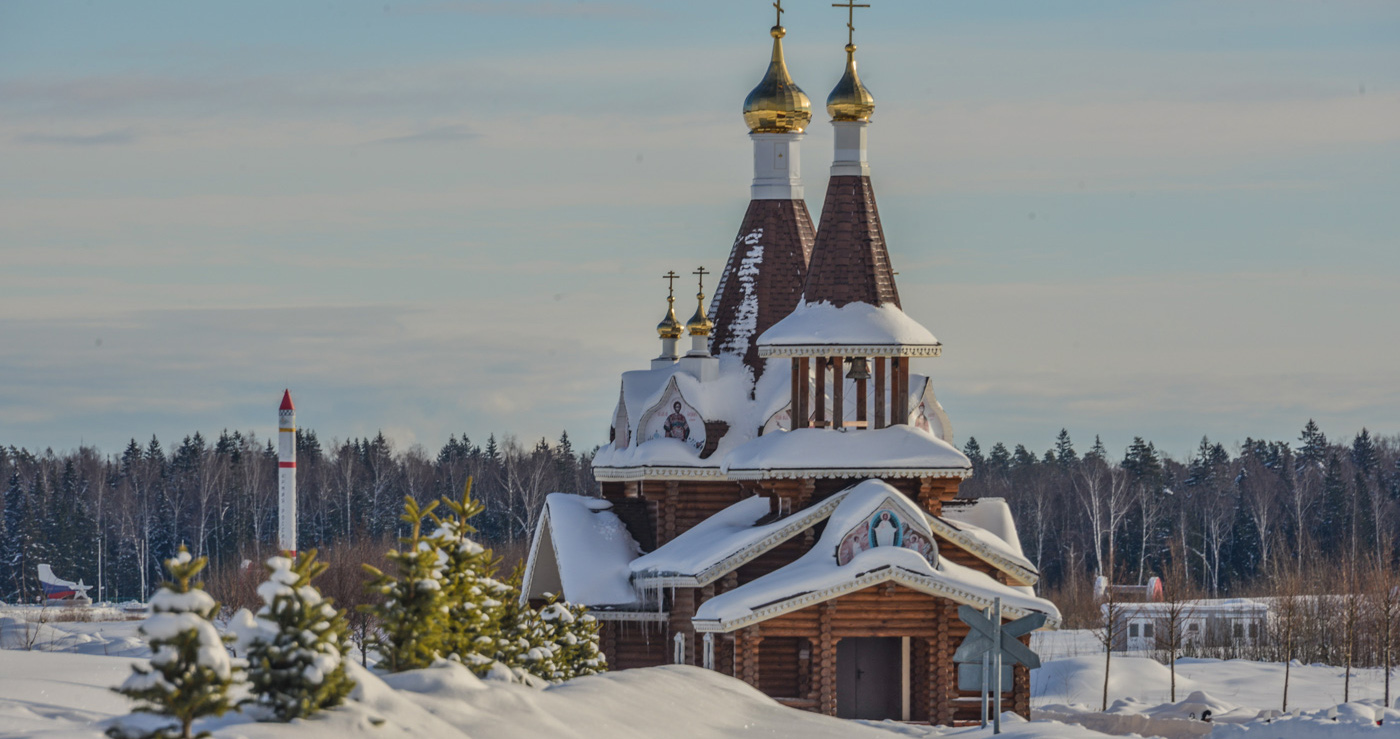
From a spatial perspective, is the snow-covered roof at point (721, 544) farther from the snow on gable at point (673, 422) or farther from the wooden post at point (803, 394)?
the wooden post at point (803, 394)

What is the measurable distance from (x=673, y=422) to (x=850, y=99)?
5354 millimetres

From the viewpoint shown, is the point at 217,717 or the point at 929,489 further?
the point at 929,489

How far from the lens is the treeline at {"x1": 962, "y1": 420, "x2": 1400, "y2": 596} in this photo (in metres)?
65.9

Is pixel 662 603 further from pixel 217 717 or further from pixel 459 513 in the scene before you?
pixel 217 717

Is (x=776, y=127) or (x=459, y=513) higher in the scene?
(x=776, y=127)

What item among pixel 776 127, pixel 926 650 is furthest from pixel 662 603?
pixel 776 127

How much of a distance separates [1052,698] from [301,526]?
40826mm

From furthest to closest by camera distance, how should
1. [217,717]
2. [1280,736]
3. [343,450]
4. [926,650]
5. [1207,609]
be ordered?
[343,450] < [1207,609] < [926,650] < [1280,736] < [217,717]

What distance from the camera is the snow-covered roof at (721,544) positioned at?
76.0 ft

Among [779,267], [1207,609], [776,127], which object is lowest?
[1207,609]

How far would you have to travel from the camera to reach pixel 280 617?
368 inches

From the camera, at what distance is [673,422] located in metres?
27.2

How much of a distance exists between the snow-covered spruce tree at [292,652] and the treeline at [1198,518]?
173 ft

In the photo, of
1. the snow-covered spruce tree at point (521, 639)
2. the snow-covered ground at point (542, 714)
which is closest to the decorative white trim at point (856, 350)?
the snow-covered ground at point (542, 714)
